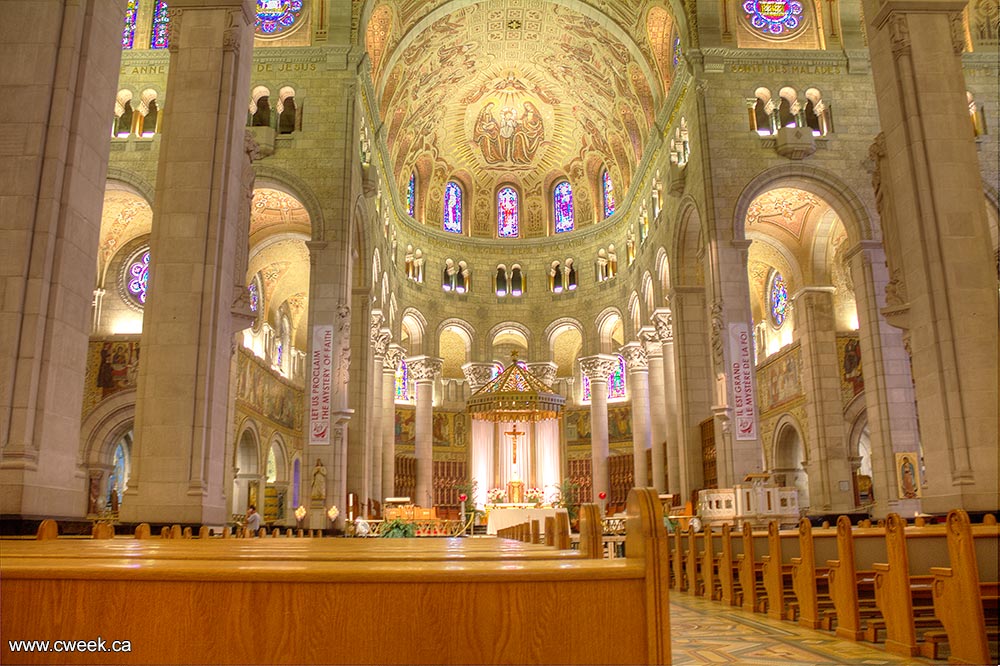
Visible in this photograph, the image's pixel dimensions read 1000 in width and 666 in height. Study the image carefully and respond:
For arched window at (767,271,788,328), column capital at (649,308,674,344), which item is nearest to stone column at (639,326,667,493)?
column capital at (649,308,674,344)

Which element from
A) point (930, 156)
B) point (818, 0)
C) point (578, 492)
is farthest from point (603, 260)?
point (930, 156)

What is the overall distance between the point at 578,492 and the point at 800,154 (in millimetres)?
17783

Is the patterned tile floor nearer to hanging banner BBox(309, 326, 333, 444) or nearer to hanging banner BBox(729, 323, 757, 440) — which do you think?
hanging banner BBox(729, 323, 757, 440)

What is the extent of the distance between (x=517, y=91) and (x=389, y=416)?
47.0ft

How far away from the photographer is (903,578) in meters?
5.16

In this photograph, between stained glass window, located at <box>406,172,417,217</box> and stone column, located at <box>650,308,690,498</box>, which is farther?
stained glass window, located at <box>406,172,417,217</box>

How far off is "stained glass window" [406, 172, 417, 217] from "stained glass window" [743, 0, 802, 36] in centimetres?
1542

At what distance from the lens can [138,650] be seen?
1935mm

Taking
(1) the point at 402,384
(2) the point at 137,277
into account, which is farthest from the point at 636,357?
(2) the point at 137,277

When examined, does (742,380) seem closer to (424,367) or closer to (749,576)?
(749,576)

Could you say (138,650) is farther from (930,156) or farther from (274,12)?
(274,12)

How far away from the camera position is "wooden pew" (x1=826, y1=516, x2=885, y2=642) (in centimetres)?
575

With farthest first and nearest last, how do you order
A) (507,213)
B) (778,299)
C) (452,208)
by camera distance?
(507,213), (452,208), (778,299)

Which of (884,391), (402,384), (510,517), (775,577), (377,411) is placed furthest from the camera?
(402,384)
